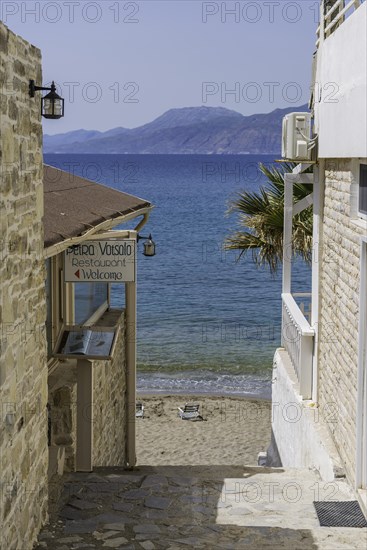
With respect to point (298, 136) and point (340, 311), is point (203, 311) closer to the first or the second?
point (298, 136)

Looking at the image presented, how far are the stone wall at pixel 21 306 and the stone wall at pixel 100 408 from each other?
2.12 meters

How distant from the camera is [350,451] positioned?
9078 mm

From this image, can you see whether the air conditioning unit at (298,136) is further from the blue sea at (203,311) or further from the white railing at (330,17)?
the blue sea at (203,311)

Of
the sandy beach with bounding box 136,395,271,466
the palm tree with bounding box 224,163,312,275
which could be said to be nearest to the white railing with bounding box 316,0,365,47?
the palm tree with bounding box 224,163,312,275

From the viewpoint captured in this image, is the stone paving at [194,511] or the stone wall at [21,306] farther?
the stone paving at [194,511]

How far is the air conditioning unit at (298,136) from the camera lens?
11500 millimetres

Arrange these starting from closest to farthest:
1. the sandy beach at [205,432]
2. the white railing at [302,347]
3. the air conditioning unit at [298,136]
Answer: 1. the air conditioning unit at [298,136]
2. the white railing at [302,347]
3. the sandy beach at [205,432]

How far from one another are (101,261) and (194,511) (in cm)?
343

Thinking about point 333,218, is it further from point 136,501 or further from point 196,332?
point 196,332

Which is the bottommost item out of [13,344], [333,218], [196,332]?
[196,332]

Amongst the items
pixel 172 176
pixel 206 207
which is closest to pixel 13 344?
pixel 206 207

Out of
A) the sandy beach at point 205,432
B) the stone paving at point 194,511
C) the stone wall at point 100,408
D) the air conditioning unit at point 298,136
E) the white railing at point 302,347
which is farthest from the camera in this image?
the sandy beach at point 205,432

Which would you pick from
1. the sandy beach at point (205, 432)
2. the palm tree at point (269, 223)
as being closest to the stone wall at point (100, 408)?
A: the palm tree at point (269, 223)

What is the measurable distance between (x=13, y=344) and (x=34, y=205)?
1.38 meters
